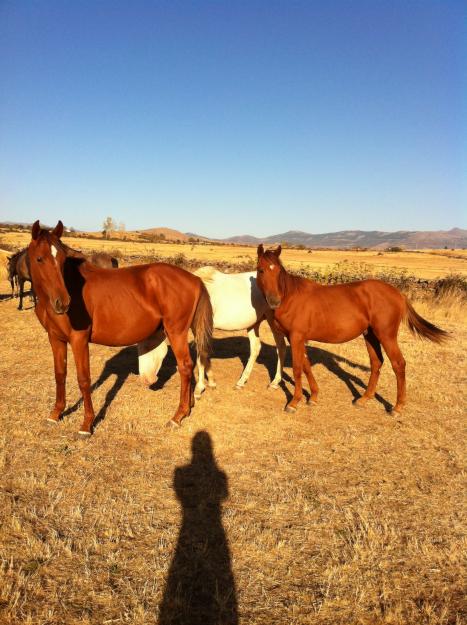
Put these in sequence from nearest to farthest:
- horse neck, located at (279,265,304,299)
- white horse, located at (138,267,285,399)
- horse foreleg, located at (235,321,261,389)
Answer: horse neck, located at (279,265,304,299) < white horse, located at (138,267,285,399) < horse foreleg, located at (235,321,261,389)

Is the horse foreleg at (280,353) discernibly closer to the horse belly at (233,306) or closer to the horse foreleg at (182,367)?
the horse belly at (233,306)

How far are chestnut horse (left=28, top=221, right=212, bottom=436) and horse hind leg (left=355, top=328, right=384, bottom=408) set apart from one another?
296 cm

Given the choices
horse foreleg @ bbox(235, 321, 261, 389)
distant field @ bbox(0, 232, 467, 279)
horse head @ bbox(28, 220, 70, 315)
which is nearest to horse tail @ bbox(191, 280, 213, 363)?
horse foreleg @ bbox(235, 321, 261, 389)

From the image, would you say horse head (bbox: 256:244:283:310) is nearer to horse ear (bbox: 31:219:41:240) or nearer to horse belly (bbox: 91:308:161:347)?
horse belly (bbox: 91:308:161:347)

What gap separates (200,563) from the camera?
9.91 ft

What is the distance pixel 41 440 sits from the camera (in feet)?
16.0

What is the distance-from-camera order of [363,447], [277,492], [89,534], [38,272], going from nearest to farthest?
[89,534]
[277,492]
[38,272]
[363,447]

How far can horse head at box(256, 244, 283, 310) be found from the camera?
588 cm

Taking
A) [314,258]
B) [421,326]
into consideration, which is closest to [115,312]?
[421,326]

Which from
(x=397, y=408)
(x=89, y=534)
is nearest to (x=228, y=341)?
(x=397, y=408)

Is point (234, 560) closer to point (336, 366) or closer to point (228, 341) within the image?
point (336, 366)

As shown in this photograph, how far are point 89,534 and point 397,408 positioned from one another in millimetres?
4915

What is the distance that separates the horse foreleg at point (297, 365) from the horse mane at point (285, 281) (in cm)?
75

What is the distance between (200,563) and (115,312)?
326cm
